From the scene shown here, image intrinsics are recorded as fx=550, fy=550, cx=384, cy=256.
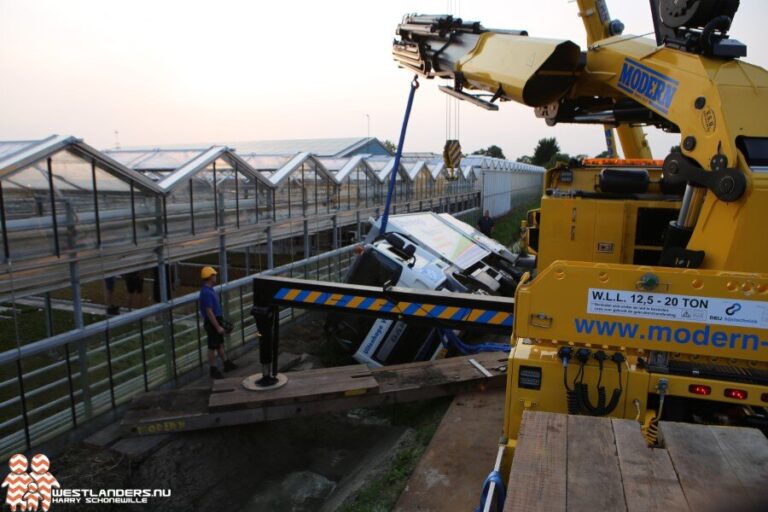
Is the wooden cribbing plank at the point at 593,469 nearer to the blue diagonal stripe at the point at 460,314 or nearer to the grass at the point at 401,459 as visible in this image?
the blue diagonal stripe at the point at 460,314

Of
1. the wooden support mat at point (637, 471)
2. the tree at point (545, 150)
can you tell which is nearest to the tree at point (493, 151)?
the tree at point (545, 150)

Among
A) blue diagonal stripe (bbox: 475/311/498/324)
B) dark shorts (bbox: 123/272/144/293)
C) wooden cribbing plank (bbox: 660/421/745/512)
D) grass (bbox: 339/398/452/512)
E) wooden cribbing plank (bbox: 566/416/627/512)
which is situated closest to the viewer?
wooden cribbing plank (bbox: 660/421/745/512)

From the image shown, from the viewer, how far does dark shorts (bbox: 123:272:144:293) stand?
26.5 feet

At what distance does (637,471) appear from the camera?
2.09 m

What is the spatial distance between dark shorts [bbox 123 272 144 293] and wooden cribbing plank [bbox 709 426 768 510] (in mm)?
7633

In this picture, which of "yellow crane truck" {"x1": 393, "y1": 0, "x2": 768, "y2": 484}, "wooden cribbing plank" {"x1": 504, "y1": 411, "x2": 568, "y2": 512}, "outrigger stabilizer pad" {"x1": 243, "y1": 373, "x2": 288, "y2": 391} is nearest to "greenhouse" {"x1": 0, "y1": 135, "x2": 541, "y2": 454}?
"outrigger stabilizer pad" {"x1": 243, "y1": 373, "x2": 288, "y2": 391}

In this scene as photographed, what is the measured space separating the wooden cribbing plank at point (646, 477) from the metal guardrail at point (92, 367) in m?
5.79

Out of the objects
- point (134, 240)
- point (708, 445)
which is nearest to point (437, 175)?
point (134, 240)

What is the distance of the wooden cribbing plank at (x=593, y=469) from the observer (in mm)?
1940

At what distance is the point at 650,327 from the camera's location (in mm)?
3670

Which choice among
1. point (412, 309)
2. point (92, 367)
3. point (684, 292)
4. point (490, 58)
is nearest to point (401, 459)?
point (412, 309)

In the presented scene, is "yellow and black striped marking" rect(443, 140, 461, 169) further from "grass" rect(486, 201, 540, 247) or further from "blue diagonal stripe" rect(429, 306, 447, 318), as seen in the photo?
"grass" rect(486, 201, 540, 247)

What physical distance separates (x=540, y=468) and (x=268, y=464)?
485cm

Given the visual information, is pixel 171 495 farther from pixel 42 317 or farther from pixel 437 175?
pixel 437 175
